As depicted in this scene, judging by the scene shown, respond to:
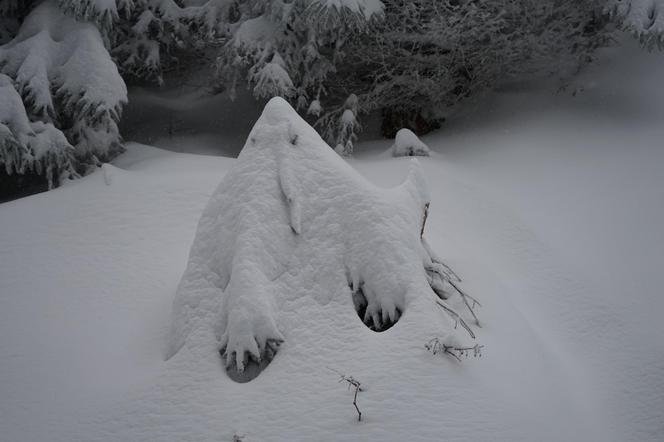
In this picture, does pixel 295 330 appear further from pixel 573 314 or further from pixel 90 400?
pixel 573 314

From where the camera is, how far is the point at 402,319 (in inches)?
169

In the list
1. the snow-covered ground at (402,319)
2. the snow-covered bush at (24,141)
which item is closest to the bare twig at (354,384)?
the snow-covered ground at (402,319)

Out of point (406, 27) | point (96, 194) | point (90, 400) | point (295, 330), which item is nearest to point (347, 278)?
point (295, 330)

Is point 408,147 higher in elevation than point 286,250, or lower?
higher

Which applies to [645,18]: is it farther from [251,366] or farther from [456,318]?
[251,366]

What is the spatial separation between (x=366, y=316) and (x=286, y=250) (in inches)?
33.6

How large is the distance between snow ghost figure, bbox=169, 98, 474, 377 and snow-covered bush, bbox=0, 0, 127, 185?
15.4ft

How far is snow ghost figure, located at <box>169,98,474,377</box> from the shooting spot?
14.0ft

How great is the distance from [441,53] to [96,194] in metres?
6.94

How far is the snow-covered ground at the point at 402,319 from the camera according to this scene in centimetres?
393

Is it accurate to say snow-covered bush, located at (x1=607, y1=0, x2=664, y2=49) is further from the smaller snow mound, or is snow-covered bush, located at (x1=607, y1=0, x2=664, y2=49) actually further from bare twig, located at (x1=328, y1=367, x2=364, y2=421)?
bare twig, located at (x1=328, y1=367, x2=364, y2=421)

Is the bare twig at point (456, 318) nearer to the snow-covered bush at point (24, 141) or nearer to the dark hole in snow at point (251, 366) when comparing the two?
A: the dark hole in snow at point (251, 366)

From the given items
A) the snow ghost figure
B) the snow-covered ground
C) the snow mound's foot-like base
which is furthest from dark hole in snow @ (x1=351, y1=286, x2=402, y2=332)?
the snow mound's foot-like base

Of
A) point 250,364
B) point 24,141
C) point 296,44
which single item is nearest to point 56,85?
point 24,141
